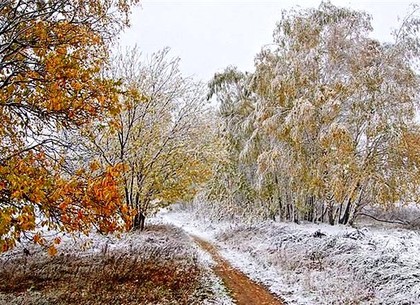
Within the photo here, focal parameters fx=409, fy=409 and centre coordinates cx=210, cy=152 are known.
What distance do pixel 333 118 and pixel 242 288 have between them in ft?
30.4

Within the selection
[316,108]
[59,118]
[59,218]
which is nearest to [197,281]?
[59,218]

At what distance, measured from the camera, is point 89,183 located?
5.47 m

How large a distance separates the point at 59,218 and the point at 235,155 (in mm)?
16542

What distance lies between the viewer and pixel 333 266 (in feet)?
33.4

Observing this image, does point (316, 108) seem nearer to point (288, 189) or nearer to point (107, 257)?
point (288, 189)

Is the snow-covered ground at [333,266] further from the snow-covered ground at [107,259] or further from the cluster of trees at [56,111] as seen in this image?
the cluster of trees at [56,111]

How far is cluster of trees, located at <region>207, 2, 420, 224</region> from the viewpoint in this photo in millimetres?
15680

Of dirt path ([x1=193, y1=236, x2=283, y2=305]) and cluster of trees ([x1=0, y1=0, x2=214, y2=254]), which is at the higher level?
cluster of trees ([x1=0, y1=0, x2=214, y2=254])

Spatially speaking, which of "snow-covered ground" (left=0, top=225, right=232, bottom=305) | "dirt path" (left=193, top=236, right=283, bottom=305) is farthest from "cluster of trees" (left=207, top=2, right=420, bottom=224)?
"dirt path" (left=193, top=236, right=283, bottom=305)

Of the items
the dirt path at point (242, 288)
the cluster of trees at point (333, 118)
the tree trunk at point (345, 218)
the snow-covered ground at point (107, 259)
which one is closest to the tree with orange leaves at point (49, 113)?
the snow-covered ground at point (107, 259)

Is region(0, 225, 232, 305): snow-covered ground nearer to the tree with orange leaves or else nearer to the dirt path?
the dirt path

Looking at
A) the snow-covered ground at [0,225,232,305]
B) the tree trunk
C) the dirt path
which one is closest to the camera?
the snow-covered ground at [0,225,232,305]

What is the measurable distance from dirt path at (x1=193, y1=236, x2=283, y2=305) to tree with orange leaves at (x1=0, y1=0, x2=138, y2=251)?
3.83 meters

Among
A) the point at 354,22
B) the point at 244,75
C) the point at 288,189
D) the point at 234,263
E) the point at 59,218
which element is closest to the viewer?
the point at 59,218
